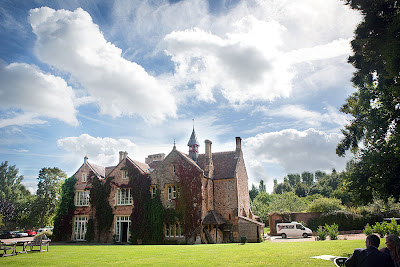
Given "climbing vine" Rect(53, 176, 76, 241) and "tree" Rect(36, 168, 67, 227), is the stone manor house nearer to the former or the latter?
"climbing vine" Rect(53, 176, 76, 241)

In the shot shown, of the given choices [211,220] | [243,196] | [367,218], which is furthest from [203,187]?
[367,218]

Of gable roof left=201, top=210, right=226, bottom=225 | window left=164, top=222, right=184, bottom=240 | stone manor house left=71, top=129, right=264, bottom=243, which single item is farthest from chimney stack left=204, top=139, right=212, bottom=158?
window left=164, top=222, right=184, bottom=240

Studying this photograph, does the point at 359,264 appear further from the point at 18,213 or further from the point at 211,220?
the point at 18,213

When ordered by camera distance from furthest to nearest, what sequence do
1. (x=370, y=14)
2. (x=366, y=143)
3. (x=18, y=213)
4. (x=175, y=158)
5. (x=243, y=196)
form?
(x=18, y=213)
(x=243, y=196)
(x=175, y=158)
(x=366, y=143)
(x=370, y=14)

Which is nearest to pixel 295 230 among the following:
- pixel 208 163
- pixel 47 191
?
pixel 208 163

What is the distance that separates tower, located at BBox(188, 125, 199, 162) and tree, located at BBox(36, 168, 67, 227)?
90.5 ft

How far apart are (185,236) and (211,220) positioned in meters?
3.18

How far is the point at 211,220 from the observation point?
30438mm

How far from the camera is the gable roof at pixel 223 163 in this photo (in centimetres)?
3381

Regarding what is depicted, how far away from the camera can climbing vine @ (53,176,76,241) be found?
36.4 metres

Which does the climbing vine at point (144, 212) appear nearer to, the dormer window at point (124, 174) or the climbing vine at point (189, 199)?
the dormer window at point (124, 174)

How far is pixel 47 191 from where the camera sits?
4997 cm

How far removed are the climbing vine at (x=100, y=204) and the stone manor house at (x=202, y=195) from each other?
24.2 inches

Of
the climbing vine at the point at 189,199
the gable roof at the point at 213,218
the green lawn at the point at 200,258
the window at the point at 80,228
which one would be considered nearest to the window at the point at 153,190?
the climbing vine at the point at 189,199
